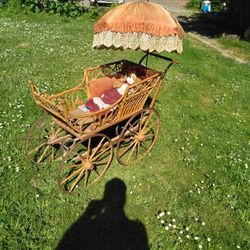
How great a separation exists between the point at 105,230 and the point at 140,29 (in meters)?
3.88

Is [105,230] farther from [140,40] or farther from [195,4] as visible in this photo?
[195,4]

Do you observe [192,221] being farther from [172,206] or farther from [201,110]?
[201,110]

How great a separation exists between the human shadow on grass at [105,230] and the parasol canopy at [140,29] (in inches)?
126

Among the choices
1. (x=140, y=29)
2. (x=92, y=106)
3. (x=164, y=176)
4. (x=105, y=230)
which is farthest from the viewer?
(x=164, y=176)

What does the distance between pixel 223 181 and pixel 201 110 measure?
3.51 metres

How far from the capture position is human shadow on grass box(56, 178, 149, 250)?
17.0ft

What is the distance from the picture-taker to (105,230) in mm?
5430

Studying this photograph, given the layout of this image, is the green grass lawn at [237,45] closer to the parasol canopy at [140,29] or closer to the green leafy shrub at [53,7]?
the green leafy shrub at [53,7]

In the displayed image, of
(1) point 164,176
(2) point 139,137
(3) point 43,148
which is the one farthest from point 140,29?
(3) point 43,148

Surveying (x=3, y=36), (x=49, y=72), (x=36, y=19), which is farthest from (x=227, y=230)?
(x=36, y=19)

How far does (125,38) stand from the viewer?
570 centimetres

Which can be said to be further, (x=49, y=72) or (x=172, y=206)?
(x=49, y=72)

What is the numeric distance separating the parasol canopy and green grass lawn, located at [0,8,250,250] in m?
2.84

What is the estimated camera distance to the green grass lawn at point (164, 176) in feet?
17.6
